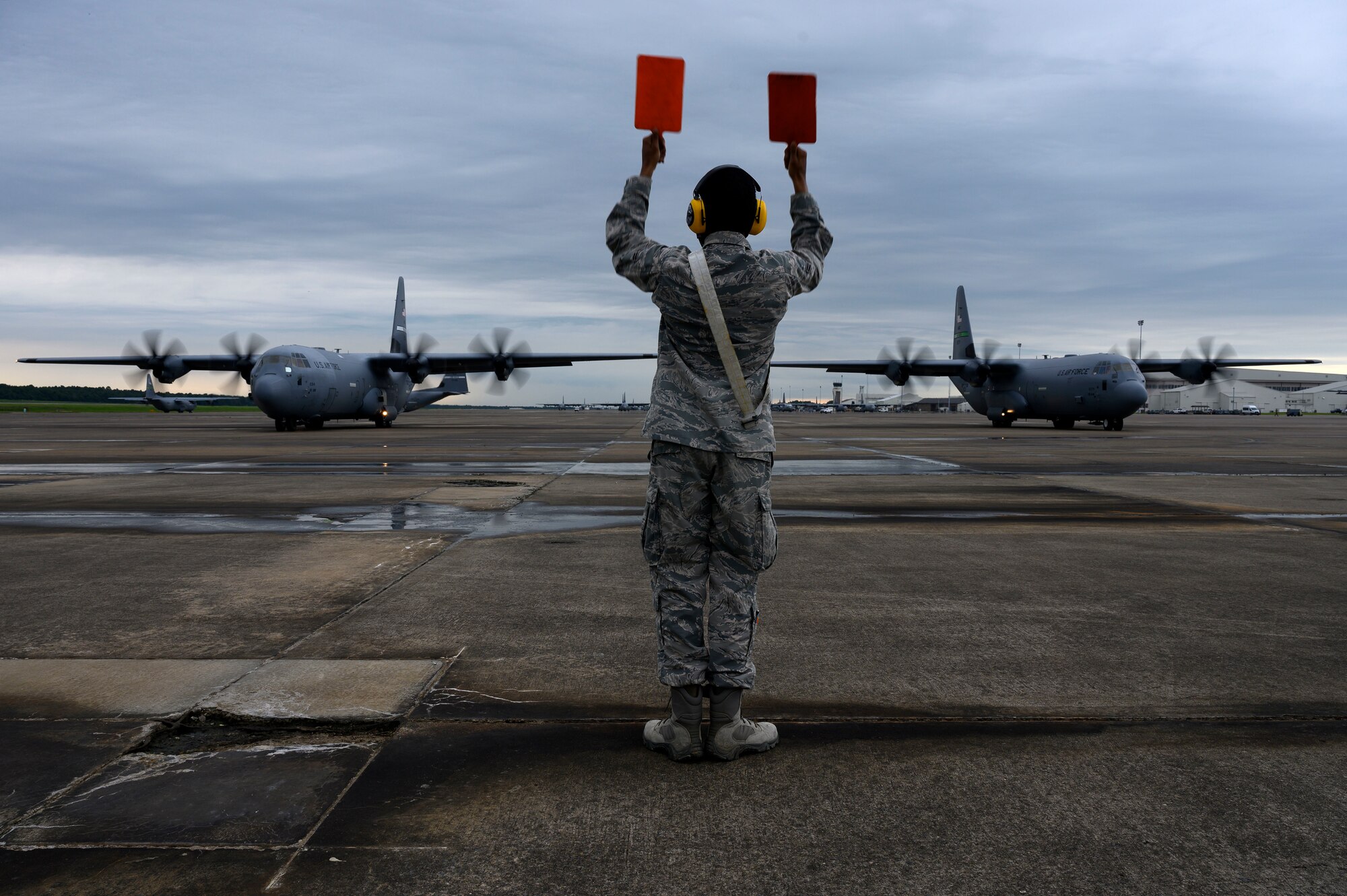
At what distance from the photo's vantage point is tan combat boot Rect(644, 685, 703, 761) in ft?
9.50

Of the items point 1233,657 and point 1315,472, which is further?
point 1315,472

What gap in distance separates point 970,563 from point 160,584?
222 inches

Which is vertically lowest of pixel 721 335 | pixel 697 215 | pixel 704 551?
pixel 704 551

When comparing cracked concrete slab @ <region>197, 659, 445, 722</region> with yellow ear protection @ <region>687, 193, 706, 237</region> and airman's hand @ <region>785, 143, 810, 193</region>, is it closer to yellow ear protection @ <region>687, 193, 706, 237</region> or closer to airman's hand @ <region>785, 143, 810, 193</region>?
yellow ear protection @ <region>687, 193, 706, 237</region>

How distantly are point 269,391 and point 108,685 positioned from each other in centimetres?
2852

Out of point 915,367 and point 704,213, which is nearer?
point 704,213

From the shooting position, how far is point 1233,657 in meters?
3.98

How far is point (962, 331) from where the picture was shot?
46.6 meters

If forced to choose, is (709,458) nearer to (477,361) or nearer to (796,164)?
(796,164)

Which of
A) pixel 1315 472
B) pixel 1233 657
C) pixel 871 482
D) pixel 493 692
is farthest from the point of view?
pixel 1315 472

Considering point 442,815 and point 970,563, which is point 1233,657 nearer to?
point 970,563

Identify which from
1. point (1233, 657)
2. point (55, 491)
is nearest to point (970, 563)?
point (1233, 657)

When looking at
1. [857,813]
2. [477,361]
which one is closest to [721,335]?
[857,813]

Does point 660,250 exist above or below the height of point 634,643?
above
